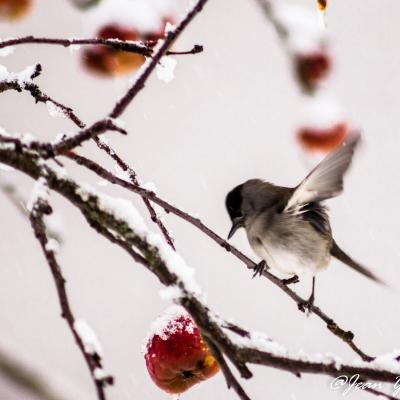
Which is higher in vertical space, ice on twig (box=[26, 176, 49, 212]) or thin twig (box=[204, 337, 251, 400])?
ice on twig (box=[26, 176, 49, 212])

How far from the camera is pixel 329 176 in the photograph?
901mm

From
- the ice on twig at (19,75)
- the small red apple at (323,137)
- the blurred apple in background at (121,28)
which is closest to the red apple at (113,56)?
the blurred apple in background at (121,28)

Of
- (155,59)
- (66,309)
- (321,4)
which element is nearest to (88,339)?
(66,309)

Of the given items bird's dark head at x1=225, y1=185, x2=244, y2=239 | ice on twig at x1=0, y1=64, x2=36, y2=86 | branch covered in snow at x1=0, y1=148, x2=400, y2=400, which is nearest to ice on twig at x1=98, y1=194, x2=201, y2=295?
branch covered in snow at x1=0, y1=148, x2=400, y2=400

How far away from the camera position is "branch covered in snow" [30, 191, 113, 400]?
37 centimetres

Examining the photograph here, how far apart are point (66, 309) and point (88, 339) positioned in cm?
2

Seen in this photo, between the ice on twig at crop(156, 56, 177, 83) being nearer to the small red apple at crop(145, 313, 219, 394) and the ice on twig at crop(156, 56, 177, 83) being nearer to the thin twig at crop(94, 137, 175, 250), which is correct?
the thin twig at crop(94, 137, 175, 250)

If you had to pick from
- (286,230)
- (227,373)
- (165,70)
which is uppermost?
(286,230)

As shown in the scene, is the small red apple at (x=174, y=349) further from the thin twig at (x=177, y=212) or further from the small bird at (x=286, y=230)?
the small bird at (x=286, y=230)

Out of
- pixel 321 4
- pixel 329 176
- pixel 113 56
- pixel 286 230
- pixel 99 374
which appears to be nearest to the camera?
pixel 99 374

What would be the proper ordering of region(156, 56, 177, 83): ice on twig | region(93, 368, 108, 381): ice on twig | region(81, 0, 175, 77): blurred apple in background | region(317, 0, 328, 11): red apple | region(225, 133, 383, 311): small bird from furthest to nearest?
region(225, 133, 383, 311): small bird < region(81, 0, 175, 77): blurred apple in background < region(156, 56, 177, 83): ice on twig < region(317, 0, 328, 11): red apple < region(93, 368, 108, 381): ice on twig

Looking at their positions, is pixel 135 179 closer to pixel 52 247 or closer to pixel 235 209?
pixel 52 247

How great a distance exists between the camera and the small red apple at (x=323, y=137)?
0.71 metres

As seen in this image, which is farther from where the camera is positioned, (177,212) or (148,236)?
→ (177,212)
